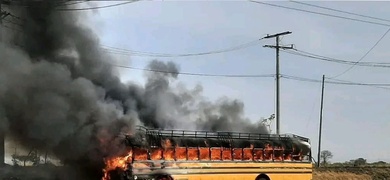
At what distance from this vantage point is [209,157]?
25.9m

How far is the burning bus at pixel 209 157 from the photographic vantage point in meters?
23.6

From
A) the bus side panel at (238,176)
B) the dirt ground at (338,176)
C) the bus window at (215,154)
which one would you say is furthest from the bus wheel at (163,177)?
the dirt ground at (338,176)

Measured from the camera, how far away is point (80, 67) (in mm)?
28094

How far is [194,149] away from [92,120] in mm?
5359

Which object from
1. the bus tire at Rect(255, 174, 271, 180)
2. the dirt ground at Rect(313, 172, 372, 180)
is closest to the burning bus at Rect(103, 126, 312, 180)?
the bus tire at Rect(255, 174, 271, 180)

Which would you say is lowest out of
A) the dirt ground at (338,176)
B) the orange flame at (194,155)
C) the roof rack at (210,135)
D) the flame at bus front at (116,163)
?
the dirt ground at (338,176)

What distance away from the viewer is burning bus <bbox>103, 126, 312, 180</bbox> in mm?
23594

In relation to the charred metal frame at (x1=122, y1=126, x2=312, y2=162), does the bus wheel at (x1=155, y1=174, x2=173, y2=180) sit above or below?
below

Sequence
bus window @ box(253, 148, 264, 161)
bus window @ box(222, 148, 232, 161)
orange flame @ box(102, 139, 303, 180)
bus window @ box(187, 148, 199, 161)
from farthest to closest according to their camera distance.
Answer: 1. bus window @ box(253, 148, 264, 161)
2. bus window @ box(222, 148, 232, 161)
3. bus window @ box(187, 148, 199, 161)
4. orange flame @ box(102, 139, 303, 180)

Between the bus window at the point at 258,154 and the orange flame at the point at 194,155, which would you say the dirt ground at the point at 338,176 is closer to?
the orange flame at the point at 194,155

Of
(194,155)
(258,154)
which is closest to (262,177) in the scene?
(258,154)

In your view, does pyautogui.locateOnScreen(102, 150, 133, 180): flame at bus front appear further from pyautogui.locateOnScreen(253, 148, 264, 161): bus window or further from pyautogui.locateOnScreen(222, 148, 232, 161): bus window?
pyautogui.locateOnScreen(253, 148, 264, 161): bus window

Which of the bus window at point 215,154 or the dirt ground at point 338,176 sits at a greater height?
the bus window at point 215,154

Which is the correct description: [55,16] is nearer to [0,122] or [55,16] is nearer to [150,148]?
[0,122]
